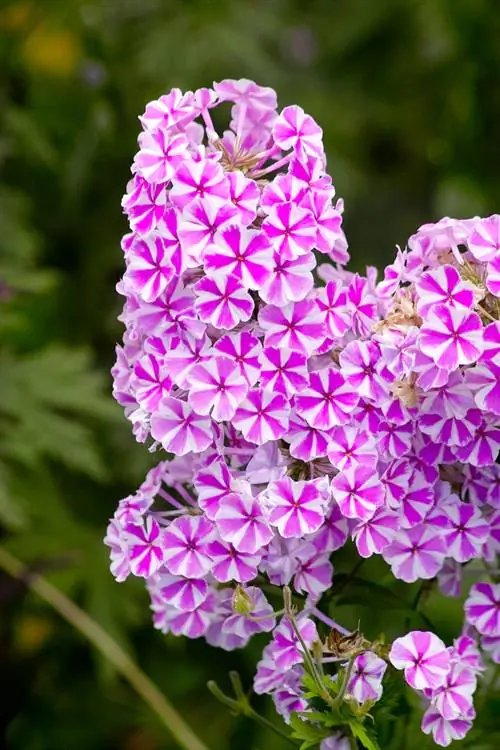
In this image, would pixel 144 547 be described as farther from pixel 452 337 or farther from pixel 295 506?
pixel 452 337

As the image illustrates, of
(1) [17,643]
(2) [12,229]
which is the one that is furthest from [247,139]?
(1) [17,643]

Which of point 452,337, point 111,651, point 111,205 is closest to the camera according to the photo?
point 452,337

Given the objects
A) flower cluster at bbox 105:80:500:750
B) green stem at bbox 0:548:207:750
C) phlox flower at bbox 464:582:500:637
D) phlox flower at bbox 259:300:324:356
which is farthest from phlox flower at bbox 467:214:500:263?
green stem at bbox 0:548:207:750

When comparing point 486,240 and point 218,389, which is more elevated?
point 486,240

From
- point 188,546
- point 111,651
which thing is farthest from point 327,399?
point 111,651

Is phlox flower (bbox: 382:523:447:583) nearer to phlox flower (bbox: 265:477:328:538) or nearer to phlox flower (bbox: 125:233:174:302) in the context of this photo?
phlox flower (bbox: 265:477:328:538)

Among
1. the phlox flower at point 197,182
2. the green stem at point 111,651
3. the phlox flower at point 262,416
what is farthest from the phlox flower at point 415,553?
the green stem at point 111,651

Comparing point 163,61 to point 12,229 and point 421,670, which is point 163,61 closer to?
point 12,229
